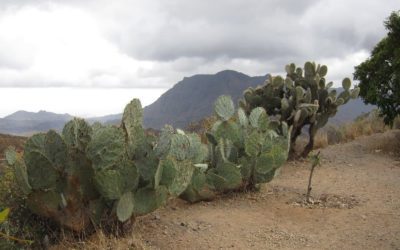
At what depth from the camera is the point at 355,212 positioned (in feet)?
21.6

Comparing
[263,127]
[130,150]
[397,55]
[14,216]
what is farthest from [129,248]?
[397,55]

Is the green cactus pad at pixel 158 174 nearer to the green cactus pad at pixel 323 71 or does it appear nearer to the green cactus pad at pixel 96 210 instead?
the green cactus pad at pixel 96 210

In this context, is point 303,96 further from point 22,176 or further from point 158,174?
point 22,176

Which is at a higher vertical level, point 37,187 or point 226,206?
point 37,187

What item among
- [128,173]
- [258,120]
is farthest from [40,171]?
[258,120]

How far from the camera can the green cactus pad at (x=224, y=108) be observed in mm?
7832

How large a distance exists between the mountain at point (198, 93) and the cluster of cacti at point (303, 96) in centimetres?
14089

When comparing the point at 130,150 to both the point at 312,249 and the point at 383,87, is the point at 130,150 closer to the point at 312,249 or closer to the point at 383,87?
the point at 312,249

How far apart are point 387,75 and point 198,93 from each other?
172 metres

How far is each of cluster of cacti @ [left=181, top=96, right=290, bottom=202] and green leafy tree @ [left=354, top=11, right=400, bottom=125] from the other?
4.45m

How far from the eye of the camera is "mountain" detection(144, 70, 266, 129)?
163 metres

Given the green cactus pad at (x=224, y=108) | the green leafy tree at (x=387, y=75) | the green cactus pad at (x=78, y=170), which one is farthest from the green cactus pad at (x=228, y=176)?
the green leafy tree at (x=387, y=75)

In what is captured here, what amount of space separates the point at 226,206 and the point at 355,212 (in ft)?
5.63

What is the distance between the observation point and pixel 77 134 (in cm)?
520
